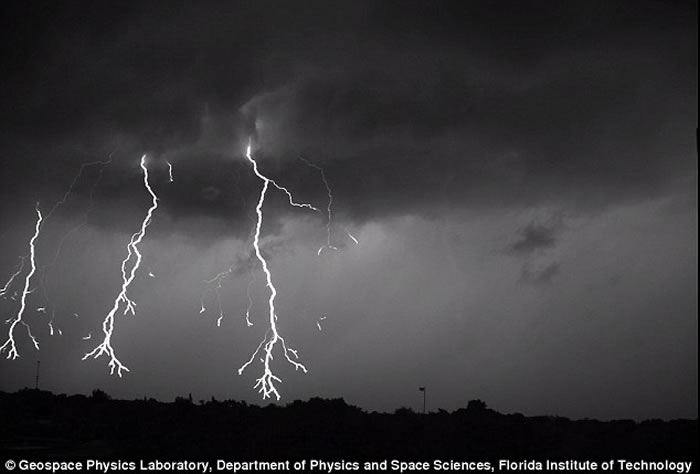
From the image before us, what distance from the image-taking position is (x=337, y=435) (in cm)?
2458

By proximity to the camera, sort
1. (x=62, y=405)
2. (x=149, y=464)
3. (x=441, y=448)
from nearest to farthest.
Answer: (x=149, y=464)
(x=441, y=448)
(x=62, y=405)

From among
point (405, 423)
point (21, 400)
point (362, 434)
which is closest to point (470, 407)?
point (405, 423)

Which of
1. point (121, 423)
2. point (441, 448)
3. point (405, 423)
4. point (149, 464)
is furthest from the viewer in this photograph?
point (121, 423)

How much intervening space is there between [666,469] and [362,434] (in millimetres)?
9317

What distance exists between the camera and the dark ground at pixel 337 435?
898 inches

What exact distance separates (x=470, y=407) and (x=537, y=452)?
10.4 m

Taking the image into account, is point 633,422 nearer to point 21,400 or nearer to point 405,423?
point 405,423

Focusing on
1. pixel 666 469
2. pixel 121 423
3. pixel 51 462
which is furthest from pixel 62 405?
pixel 666 469

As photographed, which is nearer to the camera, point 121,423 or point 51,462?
point 51,462

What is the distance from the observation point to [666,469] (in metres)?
20.4

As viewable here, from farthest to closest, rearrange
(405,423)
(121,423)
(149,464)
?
(121,423) → (405,423) → (149,464)

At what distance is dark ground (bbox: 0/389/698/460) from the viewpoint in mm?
Result: 22797

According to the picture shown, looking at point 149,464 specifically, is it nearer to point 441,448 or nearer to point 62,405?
point 441,448

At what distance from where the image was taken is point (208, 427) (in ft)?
92.1
